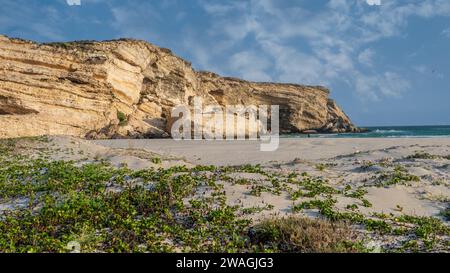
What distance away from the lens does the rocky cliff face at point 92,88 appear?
105ft

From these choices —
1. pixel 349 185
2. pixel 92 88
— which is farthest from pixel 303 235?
pixel 92 88

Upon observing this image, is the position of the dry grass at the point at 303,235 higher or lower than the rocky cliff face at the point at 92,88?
lower

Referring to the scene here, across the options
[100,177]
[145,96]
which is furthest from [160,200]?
[145,96]

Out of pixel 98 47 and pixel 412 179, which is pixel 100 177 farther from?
pixel 98 47

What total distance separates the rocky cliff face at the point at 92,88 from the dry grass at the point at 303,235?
28194 mm

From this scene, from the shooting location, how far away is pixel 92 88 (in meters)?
37.0

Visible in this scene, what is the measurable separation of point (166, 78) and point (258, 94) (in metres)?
28.9

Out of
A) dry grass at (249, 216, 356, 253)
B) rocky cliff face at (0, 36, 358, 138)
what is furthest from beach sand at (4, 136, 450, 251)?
rocky cliff face at (0, 36, 358, 138)

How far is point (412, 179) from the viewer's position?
11.7 meters

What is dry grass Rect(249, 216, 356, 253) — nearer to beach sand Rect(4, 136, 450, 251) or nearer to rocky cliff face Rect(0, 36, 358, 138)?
beach sand Rect(4, 136, 450, 251)

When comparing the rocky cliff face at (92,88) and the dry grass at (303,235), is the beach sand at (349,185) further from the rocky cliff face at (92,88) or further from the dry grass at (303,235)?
the rocky cliff face at (92,88)

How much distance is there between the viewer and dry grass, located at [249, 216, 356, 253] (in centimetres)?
604

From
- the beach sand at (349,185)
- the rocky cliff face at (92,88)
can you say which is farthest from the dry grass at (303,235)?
the rocky cliff face at (92,88)

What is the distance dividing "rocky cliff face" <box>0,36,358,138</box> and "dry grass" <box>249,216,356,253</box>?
2819 cm
